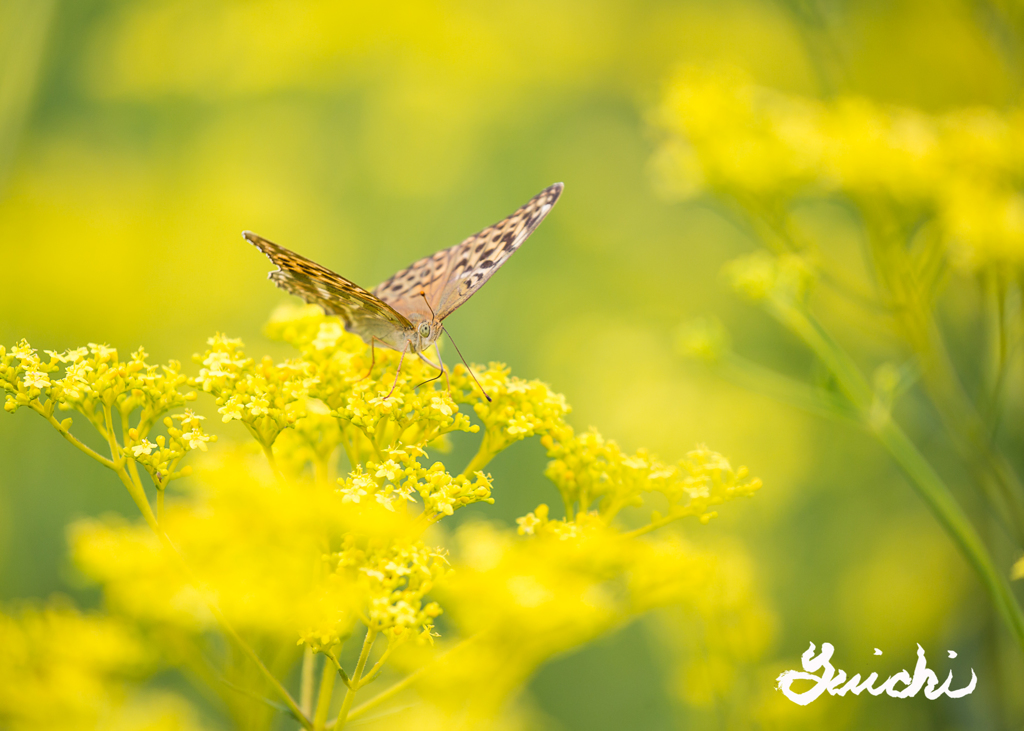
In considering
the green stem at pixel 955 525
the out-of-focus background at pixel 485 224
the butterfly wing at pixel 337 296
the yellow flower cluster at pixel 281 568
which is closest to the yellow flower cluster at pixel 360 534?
the yellow flower cluster at pixel 281 568

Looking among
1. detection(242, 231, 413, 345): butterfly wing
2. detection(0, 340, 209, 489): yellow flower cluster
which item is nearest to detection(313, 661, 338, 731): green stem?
detection(0, 340, 209, 489): yellow flower cluster

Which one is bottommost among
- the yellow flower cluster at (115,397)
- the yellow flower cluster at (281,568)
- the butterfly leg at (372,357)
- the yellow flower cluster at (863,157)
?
the yellow flower cluster at (281,568)

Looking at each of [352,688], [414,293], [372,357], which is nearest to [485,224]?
[414,293]

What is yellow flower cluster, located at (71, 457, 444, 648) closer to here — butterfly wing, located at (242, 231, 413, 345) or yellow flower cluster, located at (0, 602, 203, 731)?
yellow flower cluster, located at (0, 602, 203, 731)

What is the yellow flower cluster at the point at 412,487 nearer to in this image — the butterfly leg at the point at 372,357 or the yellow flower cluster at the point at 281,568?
the yellow flower cluster at the point at 281,568

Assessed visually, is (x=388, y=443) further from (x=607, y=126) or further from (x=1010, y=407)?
(x=607, y=126)

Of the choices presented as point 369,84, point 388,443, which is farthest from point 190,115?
point 388,443
